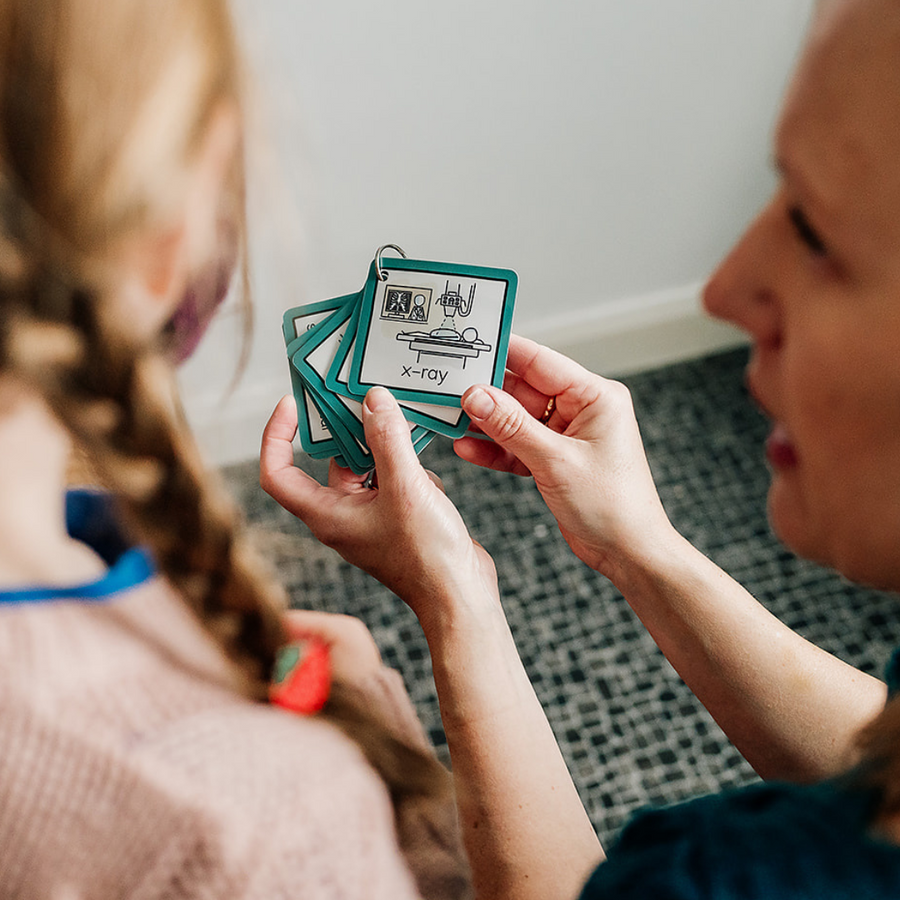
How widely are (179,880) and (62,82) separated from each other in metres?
0.47

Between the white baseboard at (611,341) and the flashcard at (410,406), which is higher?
the flashcard at (410,406)

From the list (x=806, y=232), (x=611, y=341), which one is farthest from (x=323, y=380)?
(x=611, y=341)

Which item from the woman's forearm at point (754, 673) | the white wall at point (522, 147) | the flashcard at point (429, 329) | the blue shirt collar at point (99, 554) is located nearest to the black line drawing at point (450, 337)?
the flashcard at point (429, 329)

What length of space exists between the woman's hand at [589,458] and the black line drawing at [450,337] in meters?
0.07

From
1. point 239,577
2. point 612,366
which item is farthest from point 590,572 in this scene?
point 239,577

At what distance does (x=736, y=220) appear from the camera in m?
1.57

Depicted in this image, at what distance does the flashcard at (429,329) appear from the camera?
0.97 metres

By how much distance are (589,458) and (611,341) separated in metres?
0.85

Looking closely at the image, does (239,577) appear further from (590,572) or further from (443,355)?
(590,572)

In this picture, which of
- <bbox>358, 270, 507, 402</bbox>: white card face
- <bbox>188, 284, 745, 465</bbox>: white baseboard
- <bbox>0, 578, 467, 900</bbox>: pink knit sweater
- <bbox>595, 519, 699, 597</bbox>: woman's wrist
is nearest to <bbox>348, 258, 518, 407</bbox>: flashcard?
<bbox>358, 270, 507, 402</bbox>: white card face

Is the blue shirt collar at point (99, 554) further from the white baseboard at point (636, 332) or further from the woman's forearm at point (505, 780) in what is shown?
the white baseboard at point (636, 332)

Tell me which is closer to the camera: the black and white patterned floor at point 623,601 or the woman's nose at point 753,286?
the woman's nose at point 753,286

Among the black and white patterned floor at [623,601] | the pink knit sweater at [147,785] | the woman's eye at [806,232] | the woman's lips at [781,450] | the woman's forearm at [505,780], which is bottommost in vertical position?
the black and white patterned floor at [623,601]

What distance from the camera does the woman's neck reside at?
517 millimetres
